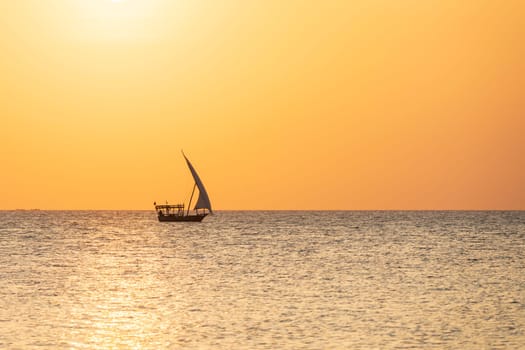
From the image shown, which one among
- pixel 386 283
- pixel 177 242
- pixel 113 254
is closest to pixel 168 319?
pixel 386 283

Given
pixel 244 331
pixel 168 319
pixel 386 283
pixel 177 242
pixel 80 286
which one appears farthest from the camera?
pixel 177 242

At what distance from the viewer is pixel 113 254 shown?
109m

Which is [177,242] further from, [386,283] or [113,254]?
[386,283]

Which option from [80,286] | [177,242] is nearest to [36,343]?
[80,286]

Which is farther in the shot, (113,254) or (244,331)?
(113,254)

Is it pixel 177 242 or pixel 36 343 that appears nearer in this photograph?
pixel 36 343

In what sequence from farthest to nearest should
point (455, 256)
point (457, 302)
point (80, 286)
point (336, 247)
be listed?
point (336, 247) → point (455, 256) → point (80, 286) → point (457, 302)

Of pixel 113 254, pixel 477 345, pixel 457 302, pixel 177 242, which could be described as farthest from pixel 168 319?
pixel 177 242

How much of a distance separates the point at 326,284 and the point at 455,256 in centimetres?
4032

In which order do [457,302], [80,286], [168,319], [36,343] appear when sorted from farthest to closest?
1. [80,286]
2. [457,302]
3. [168,319]
4. [36,343]

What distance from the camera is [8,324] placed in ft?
155

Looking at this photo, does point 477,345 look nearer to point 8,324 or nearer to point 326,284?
point 8,324

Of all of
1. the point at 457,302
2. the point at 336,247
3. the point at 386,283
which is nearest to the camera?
the point at 457,302

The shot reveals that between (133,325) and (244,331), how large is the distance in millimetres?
5296
